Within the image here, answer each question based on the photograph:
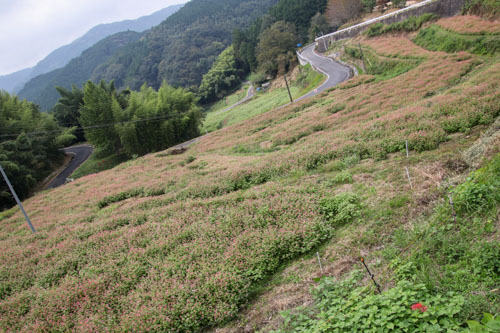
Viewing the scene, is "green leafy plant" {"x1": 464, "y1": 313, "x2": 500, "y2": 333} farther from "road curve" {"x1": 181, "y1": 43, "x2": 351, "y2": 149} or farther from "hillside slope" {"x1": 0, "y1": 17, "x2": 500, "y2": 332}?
"road curve" {"x1": 181, "y1": 43, "x2": 351, "y2": 149}

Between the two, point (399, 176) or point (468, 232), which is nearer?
point (468, 232)

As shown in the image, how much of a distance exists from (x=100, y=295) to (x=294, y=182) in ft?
24.2

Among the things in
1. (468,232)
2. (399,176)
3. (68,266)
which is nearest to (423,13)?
(399,176)

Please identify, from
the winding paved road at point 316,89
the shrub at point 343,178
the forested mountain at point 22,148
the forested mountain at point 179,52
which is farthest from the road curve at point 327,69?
the forested mountain at point 179,52

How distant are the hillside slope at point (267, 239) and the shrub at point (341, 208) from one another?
4cm

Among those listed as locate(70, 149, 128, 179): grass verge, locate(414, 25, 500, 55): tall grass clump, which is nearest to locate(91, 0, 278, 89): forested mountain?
locate(70, 149, 128, 179): grass verge

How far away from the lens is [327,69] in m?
56.3

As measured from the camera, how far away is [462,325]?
3467 millimetres

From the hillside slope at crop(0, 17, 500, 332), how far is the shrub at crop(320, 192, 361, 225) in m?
0.04

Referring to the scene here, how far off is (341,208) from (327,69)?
54.0m

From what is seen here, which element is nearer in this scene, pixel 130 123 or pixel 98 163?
pixel 130 123

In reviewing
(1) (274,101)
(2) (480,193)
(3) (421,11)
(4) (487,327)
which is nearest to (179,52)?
(1) (274,101)

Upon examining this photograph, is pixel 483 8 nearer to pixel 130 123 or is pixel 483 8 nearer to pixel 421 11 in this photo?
pixel 421 11

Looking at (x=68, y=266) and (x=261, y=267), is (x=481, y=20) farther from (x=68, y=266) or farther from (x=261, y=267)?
(x=68, y=266)
